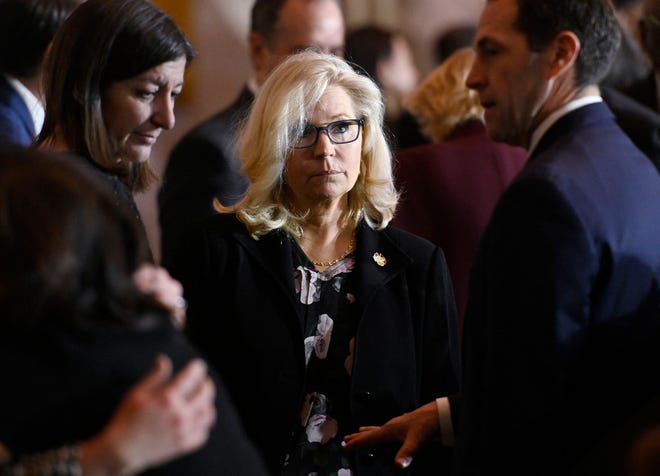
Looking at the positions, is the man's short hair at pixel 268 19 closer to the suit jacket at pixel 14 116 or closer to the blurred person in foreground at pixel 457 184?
the blurred person in foreground at pixel 457 184

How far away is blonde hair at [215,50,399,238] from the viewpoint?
2.92 metres

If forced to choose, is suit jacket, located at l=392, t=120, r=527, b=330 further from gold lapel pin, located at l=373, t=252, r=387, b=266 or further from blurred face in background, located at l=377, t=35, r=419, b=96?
blurred face in background, located at l=377, t=35, r=419, b=96

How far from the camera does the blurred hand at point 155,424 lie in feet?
5.53

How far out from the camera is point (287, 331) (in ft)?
9.17

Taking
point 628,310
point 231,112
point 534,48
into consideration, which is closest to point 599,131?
point 534,48

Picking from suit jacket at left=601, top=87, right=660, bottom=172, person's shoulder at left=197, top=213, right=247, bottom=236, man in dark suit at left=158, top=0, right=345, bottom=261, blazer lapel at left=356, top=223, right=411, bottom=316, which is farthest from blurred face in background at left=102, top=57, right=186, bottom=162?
suit jacket at left=601, top=87, right=660, bottom=172

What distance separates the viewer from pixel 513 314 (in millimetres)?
2328

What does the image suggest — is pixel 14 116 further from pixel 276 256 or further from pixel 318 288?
pixel 318 288

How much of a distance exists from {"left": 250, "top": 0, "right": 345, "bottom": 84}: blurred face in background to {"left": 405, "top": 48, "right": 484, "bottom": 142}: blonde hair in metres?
0.56

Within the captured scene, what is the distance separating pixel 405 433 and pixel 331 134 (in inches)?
31.1

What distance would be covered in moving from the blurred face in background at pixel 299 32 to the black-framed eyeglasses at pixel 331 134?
1.54 meters

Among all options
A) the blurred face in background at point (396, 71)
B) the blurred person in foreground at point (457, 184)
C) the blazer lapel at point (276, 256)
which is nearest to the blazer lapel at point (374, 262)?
the blazer lapel at point (276, 256)

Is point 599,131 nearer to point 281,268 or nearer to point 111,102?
point 281,268

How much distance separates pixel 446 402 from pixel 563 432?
473mm
